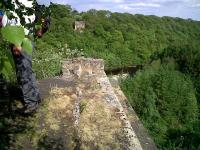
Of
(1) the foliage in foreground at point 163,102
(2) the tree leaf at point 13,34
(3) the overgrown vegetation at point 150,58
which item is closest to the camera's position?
(2) the tree leaf at point 13,34

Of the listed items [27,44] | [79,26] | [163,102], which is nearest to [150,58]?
[79,26]

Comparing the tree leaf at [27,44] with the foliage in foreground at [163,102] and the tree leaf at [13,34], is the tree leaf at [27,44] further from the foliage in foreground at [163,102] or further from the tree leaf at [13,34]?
the foliage in foreground at [163,102]

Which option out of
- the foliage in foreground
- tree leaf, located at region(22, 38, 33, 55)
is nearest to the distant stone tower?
the foliage in foreground

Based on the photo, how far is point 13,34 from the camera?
1509 millimetres

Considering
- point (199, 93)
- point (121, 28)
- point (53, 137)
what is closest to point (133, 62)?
point (121, 28)

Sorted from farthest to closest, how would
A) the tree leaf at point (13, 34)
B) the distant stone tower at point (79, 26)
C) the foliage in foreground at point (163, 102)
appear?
the distant stone tower at point (79, 26) → the foliage in foreground at point (163, 102) → the tree leaf at point (13, 34)

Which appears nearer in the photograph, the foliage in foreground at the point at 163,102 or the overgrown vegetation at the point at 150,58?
the overgrown vegetation at the point at 150,58

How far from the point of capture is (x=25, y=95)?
5602 millimetres

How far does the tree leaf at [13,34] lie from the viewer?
150 centimetres

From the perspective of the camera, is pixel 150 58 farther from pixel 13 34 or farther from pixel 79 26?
pixel 13 34

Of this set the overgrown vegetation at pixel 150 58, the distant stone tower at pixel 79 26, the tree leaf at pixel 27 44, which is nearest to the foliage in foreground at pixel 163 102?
the overgrown vegetation at pixel 150 58

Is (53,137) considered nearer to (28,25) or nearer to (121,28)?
(28,25)

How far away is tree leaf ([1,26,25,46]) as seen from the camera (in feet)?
4.92

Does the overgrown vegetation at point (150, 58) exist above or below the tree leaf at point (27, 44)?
below
